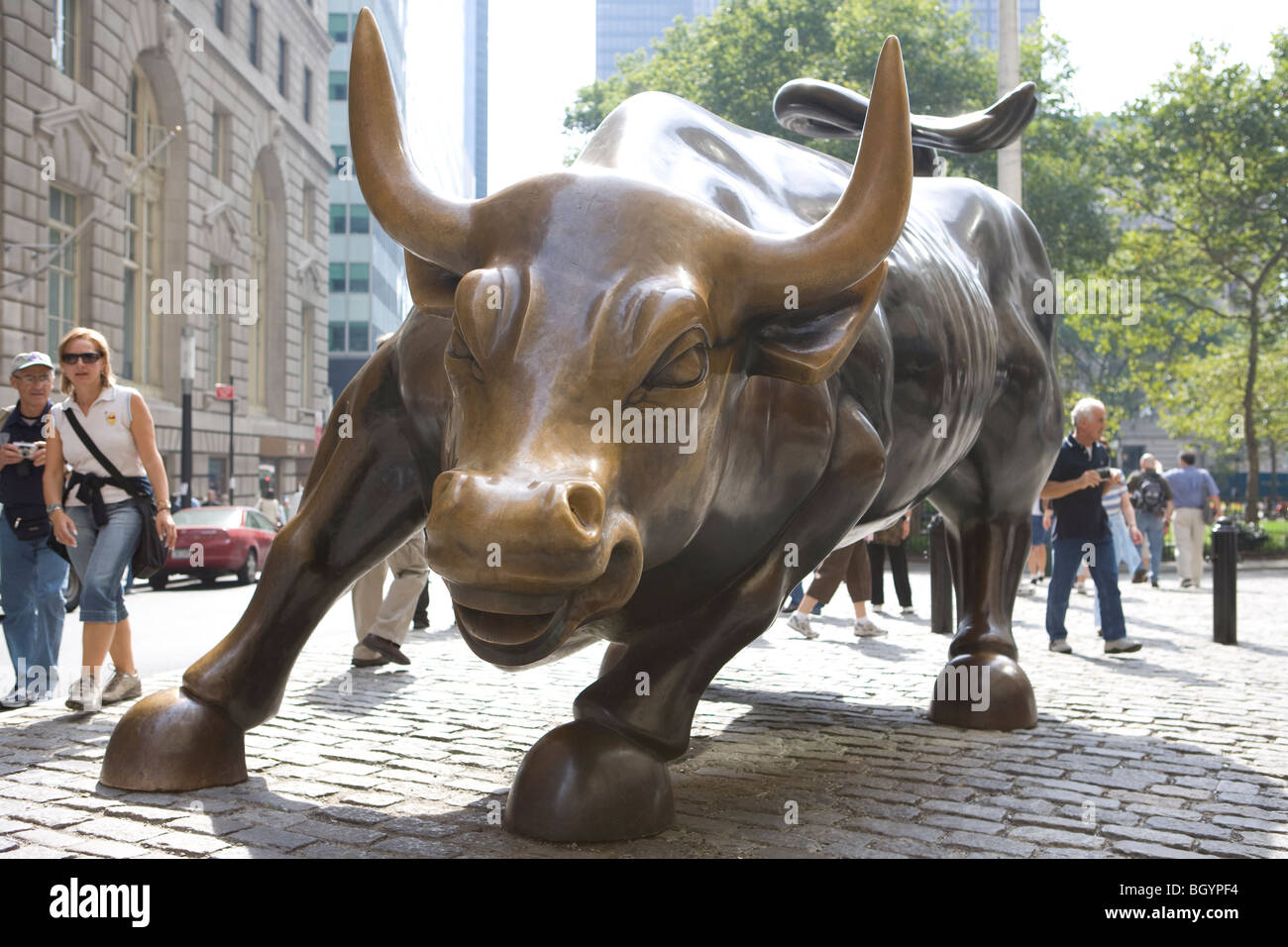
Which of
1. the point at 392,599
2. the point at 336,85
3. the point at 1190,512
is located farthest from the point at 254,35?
the point at 392,599

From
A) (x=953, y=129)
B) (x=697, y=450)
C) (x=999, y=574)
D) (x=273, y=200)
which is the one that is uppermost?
(x=273, y=200)

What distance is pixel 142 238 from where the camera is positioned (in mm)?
27219

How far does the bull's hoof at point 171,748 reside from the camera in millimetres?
3885

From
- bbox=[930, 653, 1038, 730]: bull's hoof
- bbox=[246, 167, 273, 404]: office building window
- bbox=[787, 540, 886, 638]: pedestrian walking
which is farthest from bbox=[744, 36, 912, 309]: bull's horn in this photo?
bbox=[246, 167, 273, 404]: office building window

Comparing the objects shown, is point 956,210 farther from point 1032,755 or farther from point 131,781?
point 131,781

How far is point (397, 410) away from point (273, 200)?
33651mm

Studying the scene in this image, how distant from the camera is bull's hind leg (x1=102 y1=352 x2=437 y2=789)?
3.97m

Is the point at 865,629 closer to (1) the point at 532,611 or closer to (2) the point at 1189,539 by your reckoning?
(1) the point at 532,611

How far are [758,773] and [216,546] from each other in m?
14.4

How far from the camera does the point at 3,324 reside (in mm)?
20125

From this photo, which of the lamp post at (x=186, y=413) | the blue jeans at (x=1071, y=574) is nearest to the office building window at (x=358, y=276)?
Result: the lamp post at (x=186, y=413)

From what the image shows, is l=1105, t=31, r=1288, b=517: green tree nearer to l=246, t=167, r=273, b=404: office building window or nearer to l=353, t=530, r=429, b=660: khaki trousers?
l=353, t=530, r=429, b=660: khaki trousers

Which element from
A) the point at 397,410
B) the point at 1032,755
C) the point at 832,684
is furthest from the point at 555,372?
the point at 832,684

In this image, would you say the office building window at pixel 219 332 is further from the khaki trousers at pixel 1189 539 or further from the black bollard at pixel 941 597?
the black bollard at pixel 941 597
